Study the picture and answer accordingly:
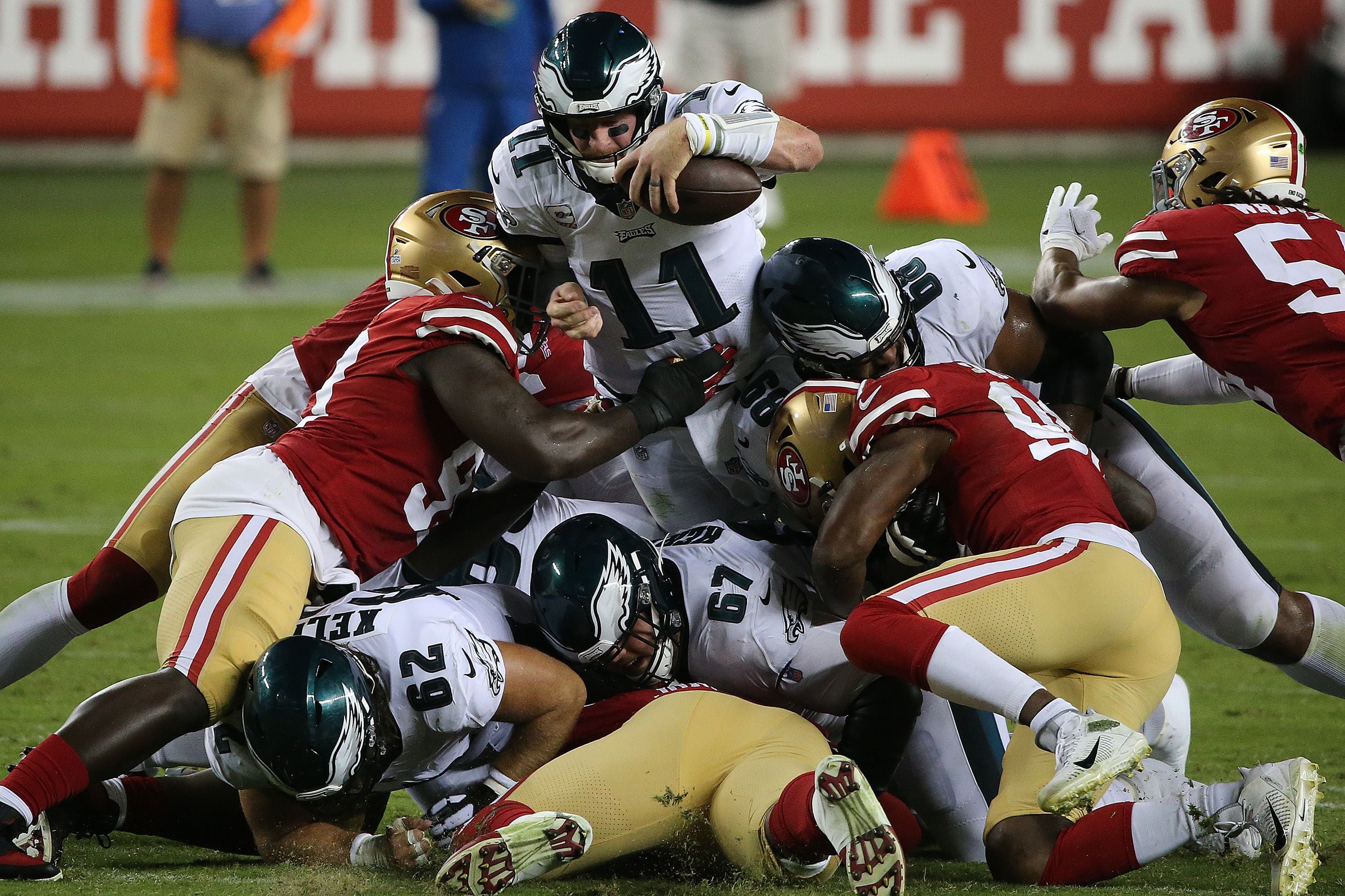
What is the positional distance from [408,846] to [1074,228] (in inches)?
97.1

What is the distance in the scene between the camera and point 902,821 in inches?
143

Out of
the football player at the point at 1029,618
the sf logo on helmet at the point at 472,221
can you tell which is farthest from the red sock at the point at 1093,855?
the sf logo on helmet at the point at 472,221

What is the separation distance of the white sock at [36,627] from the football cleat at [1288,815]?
2.78 meters

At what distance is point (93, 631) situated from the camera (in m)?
5.39

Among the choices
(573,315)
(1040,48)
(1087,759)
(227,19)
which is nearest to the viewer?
(1087,759)

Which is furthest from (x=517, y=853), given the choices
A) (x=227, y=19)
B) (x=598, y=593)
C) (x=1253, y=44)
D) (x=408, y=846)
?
(x=1253, y=44)

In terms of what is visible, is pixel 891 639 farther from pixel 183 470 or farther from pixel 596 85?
pixel 183 470

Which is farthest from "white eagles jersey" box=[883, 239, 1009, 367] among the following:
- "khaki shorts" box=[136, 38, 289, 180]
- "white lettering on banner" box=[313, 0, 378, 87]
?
"white lettering on banner" box=[313, 0, 378, 87]

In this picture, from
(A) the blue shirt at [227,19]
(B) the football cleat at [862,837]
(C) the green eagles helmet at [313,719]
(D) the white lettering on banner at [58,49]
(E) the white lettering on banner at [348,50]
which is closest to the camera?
(B) the football cleat at [862,837]

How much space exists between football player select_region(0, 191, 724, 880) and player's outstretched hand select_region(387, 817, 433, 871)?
442 millimetres

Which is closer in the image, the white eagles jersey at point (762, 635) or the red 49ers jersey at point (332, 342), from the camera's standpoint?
the white eagles jersey at point (762, 635)

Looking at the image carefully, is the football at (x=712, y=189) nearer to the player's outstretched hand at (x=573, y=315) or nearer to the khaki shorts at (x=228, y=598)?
the player's outstretched hand at (x=573, y=315)

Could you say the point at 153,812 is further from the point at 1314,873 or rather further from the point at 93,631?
the point at 1314,873

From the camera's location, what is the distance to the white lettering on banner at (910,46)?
696 inches
